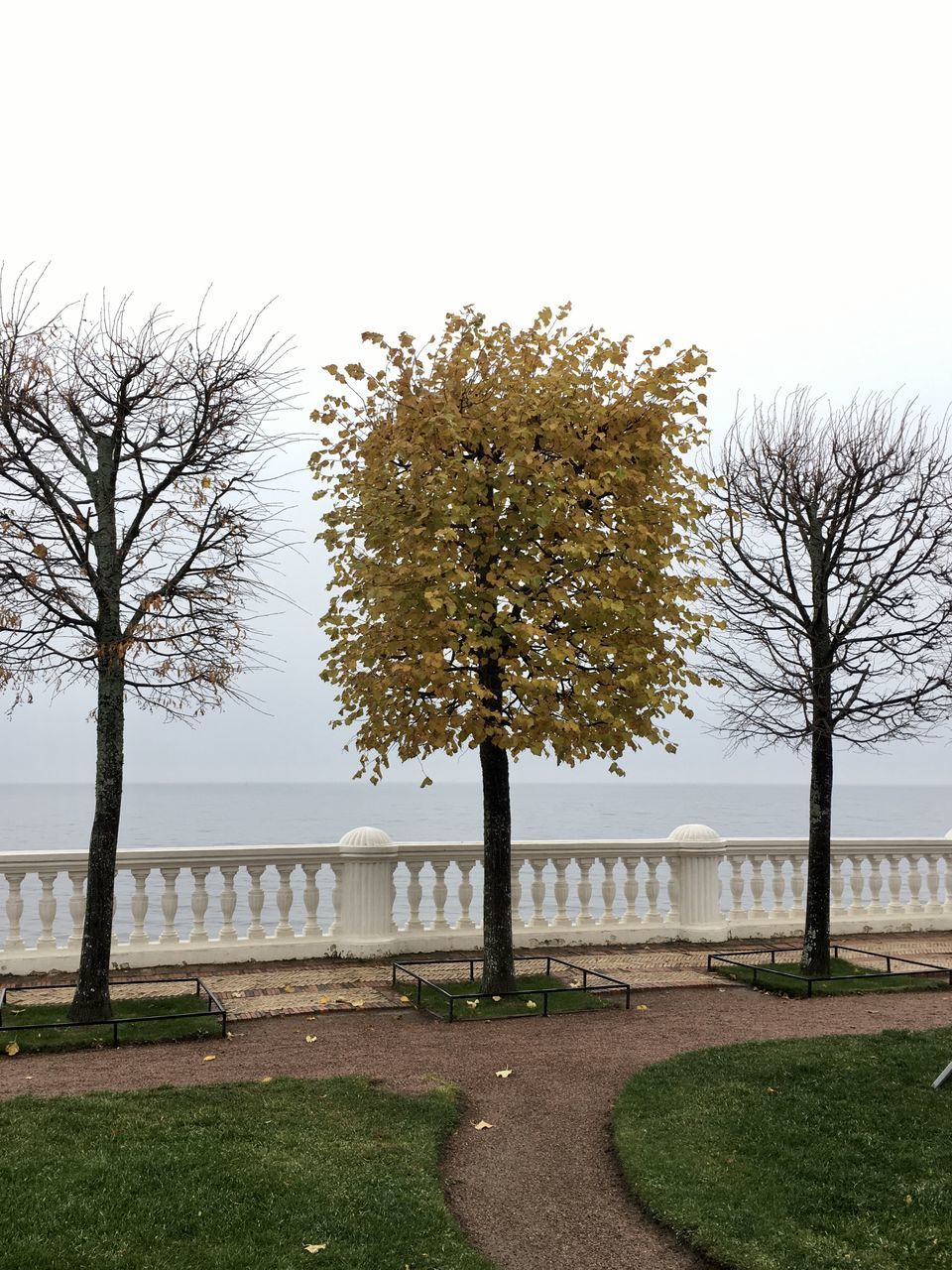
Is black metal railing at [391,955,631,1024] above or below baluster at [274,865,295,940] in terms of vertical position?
below

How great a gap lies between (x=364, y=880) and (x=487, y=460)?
550cm

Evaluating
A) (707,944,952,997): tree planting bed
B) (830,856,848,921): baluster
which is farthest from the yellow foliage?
(830,856,848,921): baluster

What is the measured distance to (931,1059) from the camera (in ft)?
26.8

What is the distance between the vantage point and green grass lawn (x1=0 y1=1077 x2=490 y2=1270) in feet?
16.0

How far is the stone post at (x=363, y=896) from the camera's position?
1276 centimetres

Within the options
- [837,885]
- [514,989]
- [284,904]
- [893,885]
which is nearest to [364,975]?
[284,904]

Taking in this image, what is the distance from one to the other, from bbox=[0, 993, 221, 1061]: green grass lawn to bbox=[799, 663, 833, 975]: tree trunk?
6.96 m

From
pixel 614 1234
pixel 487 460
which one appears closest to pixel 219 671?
pixel 487 460

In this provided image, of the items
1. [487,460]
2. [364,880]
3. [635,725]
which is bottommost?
[364,880]

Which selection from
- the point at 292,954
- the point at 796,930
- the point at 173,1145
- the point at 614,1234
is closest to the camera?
the point at 614,1234

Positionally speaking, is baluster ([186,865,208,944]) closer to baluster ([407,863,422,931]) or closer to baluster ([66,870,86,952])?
baluster ([66,870,86,952])

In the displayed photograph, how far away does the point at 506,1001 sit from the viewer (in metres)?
10.5

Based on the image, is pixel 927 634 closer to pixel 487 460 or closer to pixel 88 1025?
pixel 487 460

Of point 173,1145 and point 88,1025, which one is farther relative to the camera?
point 88,1025
